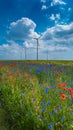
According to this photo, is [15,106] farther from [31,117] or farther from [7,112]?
[31,117]

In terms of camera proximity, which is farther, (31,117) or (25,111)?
(25,111)

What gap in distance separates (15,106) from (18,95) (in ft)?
2.17

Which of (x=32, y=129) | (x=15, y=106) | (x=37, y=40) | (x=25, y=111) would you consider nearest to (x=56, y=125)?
(x=32, y=129)

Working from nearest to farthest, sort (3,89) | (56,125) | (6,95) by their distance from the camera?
(56,125)
(6,95)
(3,89)

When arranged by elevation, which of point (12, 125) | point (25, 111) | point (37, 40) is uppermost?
point (37, 40)

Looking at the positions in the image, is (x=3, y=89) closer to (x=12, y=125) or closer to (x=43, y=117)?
(x=12, y=125)

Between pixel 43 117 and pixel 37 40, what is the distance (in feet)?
119

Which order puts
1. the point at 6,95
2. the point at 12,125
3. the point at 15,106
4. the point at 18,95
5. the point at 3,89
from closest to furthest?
the point at 12,125
the point at 15,106
the point at 18,95
the point at 6,95
the point at 3,89

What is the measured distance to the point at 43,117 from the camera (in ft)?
16.6

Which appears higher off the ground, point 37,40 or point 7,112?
point 37,40

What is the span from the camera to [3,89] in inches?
352

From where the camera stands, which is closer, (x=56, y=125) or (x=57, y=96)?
(x=56, y=125)

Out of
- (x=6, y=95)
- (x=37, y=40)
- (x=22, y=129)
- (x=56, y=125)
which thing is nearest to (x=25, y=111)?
(x=22, y=129)

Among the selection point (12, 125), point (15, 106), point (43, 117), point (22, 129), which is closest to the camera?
point (43, 117)
